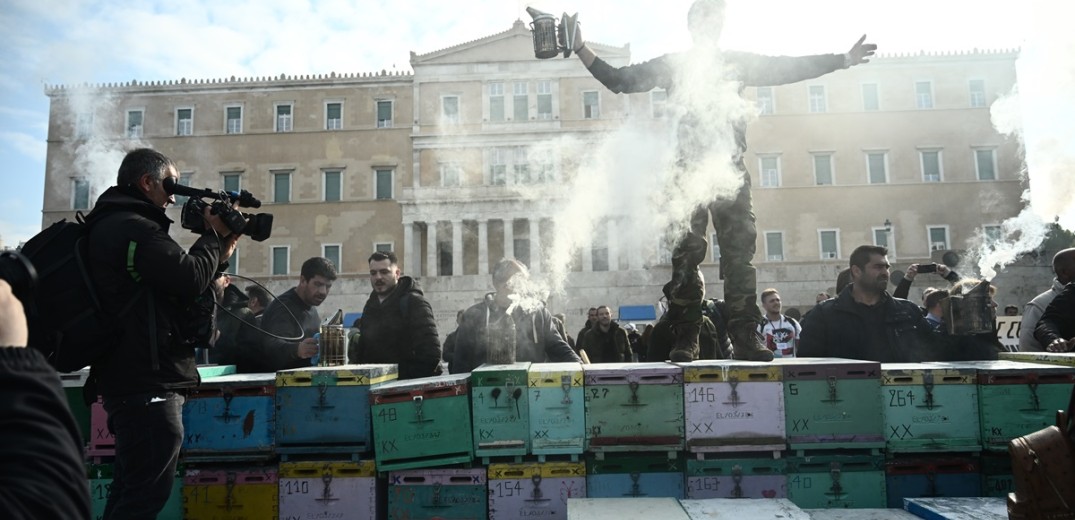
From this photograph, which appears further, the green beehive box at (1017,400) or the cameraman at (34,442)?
the green beehive box at (1017,400)

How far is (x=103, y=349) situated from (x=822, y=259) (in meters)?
36.8

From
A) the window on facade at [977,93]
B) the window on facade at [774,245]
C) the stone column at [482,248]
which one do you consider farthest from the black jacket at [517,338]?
the window on facade at [977,93]

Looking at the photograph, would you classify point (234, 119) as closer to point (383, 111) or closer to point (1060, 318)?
point (383, 111)

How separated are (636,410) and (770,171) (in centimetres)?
3593

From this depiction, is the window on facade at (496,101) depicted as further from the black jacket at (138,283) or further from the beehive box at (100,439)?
the black jacket at (138,283)

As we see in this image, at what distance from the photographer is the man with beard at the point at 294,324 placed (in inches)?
211

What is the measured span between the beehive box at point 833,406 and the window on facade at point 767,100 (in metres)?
36.2

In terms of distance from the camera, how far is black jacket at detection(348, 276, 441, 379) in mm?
5531

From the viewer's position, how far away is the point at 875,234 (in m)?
36.0

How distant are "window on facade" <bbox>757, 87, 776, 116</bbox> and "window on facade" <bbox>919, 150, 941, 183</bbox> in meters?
8.64

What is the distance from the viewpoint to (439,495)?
3.95 metres

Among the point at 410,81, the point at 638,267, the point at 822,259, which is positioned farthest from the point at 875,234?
the point at 410,81

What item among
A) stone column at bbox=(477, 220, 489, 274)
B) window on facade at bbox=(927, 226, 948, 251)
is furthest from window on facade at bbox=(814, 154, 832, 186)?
stone column at bbox=(477, 220, 489, 274)

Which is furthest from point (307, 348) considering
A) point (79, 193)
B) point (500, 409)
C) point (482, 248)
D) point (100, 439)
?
point (79, 193)
